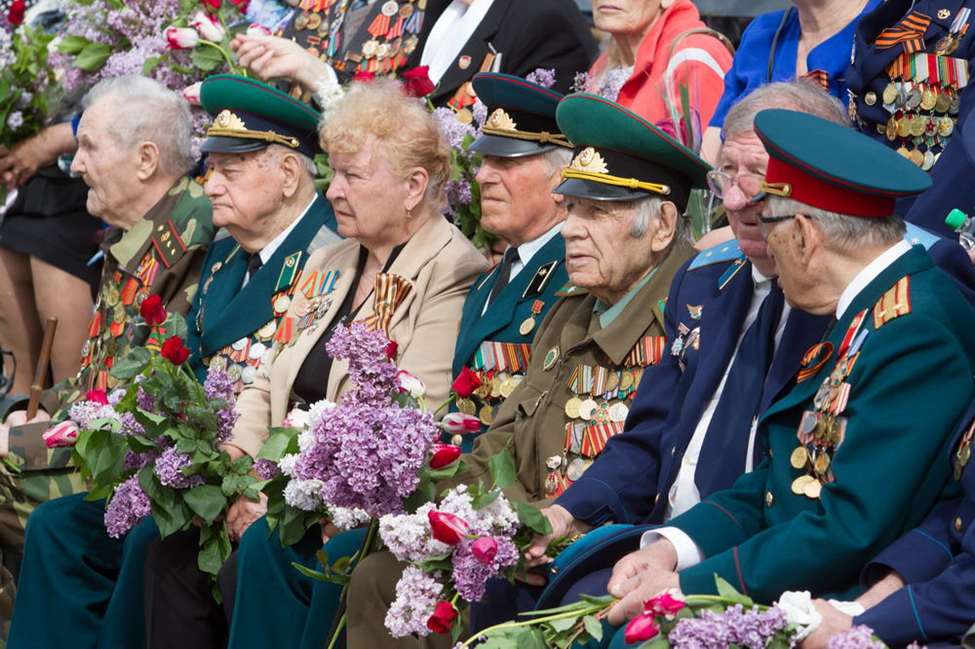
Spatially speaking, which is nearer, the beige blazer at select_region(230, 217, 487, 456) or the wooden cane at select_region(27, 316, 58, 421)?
the beige blazer at select_region(230, 217, 487, 456)

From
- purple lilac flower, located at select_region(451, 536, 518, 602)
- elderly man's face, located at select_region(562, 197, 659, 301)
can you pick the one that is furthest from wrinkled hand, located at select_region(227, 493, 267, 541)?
purple lilac flower, located at select_region(451, 536, 518, 602)

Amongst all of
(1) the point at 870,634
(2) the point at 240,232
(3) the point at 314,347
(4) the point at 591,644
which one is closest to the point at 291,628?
(3) the point at 314,347

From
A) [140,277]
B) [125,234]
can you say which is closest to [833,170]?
[140,277]

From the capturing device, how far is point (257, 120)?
20.2ft

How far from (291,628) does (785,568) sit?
1.97 meters

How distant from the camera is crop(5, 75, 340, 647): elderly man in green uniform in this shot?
18.2 ft

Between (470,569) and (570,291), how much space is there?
4.87 feet

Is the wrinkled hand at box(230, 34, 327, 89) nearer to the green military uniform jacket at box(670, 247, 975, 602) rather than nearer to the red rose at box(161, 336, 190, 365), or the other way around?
the red rose at box(161, 336, 190, 365)

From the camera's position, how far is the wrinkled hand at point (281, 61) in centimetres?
654

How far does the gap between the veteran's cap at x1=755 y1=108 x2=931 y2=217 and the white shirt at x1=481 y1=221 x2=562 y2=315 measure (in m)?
1.69

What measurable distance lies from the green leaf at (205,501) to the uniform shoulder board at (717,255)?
5.69ft

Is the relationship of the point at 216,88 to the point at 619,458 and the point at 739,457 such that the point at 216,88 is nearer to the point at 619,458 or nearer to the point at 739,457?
the point at 619,458

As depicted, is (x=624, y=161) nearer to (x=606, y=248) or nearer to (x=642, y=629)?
(x=606, y=248)

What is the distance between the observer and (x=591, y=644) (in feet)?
11.4
